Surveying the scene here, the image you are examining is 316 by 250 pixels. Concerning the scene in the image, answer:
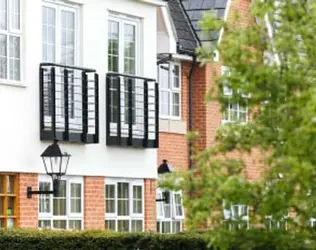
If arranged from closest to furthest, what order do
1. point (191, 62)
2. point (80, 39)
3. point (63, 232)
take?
point (63, 232) → point (80, 39) → point (191, 62)

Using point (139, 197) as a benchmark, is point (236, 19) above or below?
above

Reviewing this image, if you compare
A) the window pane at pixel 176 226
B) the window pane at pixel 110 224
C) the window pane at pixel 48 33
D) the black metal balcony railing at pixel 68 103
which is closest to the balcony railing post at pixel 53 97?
the black metal balcony railing at pixel 68 103

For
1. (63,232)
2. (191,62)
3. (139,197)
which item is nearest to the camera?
(63,232)

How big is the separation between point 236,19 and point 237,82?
0.86 meters

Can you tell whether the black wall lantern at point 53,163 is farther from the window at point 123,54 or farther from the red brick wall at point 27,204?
the window at point 123,54

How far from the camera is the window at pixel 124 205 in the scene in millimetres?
31297

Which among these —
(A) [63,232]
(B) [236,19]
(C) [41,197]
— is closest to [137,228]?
(C) [41,197]

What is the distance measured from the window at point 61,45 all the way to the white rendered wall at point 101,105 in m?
0.25

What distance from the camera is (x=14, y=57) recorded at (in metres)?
28.2

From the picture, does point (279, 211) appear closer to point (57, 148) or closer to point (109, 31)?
point (57, 148)

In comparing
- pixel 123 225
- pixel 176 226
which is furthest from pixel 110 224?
pixel 176 226

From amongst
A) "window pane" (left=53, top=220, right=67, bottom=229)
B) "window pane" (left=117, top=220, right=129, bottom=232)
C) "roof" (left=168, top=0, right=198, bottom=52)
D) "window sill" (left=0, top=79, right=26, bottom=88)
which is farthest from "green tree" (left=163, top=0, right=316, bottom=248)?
"roof" (left=168, top=0, right=198, bottom=52)

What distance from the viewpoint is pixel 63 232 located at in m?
24.9

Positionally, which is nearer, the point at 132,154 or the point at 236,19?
the point at 236,19
